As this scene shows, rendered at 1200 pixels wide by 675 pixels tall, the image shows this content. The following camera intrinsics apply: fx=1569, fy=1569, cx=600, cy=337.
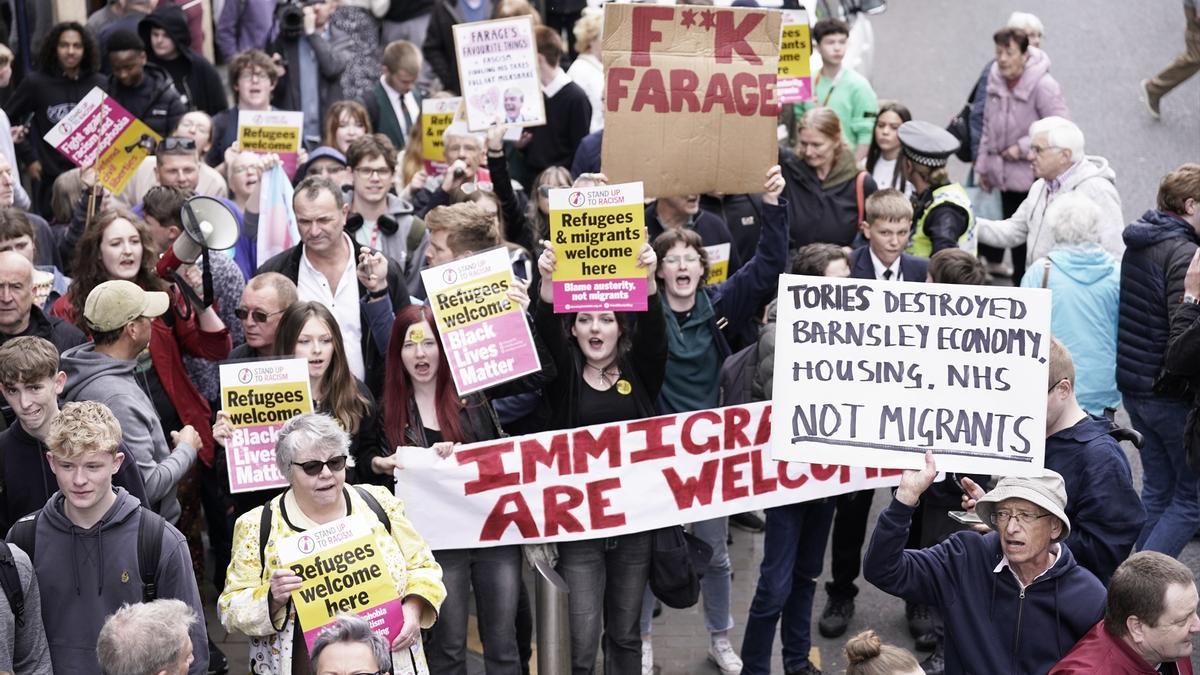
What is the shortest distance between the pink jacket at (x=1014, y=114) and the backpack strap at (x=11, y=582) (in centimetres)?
857

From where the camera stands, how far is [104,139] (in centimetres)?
932

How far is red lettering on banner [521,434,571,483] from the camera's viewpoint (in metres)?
7.16

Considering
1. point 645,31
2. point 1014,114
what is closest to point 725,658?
point 645,31

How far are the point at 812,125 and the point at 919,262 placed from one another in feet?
4.55

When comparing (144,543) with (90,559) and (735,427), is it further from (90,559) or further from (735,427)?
(735,427)

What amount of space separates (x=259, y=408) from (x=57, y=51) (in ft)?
18.8

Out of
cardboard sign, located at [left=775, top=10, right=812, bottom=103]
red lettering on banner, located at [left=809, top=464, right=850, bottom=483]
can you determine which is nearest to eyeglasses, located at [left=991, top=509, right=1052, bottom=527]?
red lettering on banner, located at [left=809, top=464, right=850, bottom=483]

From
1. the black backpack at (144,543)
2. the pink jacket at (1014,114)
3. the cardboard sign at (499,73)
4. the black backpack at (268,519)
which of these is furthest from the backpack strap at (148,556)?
the pink jacket at (1014,114)

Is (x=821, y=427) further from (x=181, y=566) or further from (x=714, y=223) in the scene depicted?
(x=714, y=223)

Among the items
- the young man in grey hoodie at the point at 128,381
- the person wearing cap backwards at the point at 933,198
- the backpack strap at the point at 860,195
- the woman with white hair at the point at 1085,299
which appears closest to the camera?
the young man in grey hoodie at the point at 128,381

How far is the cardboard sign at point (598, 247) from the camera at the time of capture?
7148mm

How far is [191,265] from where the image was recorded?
322 inches

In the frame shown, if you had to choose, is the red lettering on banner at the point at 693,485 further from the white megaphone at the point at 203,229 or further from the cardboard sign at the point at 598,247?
the white megaphone at the point at 203,229

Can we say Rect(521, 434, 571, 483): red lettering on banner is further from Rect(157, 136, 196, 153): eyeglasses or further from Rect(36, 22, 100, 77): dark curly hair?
Rect(36, 22, 100, 77): dark curly hair
